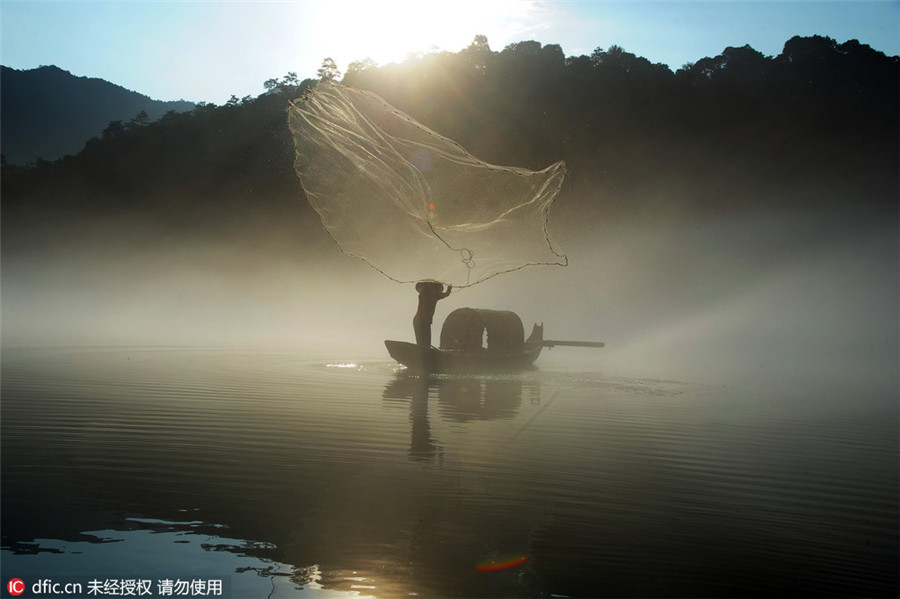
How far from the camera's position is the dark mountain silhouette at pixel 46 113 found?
174 meters

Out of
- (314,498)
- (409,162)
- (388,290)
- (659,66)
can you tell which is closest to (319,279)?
(388,290)

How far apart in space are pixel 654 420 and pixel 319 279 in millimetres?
60590

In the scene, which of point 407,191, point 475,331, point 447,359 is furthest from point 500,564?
point 475,331

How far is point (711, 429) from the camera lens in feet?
43.5

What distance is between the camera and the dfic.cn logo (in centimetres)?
528

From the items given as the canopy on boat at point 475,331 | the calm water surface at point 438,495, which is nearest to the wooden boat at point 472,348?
the canopy on boat at point 475,331

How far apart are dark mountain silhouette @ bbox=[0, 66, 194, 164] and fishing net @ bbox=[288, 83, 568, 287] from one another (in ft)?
562

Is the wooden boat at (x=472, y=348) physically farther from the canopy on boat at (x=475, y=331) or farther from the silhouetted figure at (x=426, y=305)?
the silhouetted figure at (x=426, y=305)

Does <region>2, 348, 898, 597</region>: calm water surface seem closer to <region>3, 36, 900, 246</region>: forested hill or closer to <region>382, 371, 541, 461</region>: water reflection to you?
<region>382, 371, 541, 461</region>: water reflection

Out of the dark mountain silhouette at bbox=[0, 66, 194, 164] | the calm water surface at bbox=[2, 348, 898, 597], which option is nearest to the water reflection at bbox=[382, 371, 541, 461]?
the calm water surface at bbox=[2, 348, 898, 597]

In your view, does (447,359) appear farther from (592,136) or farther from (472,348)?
(592,136)

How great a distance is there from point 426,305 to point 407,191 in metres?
5.76

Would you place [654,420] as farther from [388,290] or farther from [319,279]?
[319,279]

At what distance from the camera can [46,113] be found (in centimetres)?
18562
